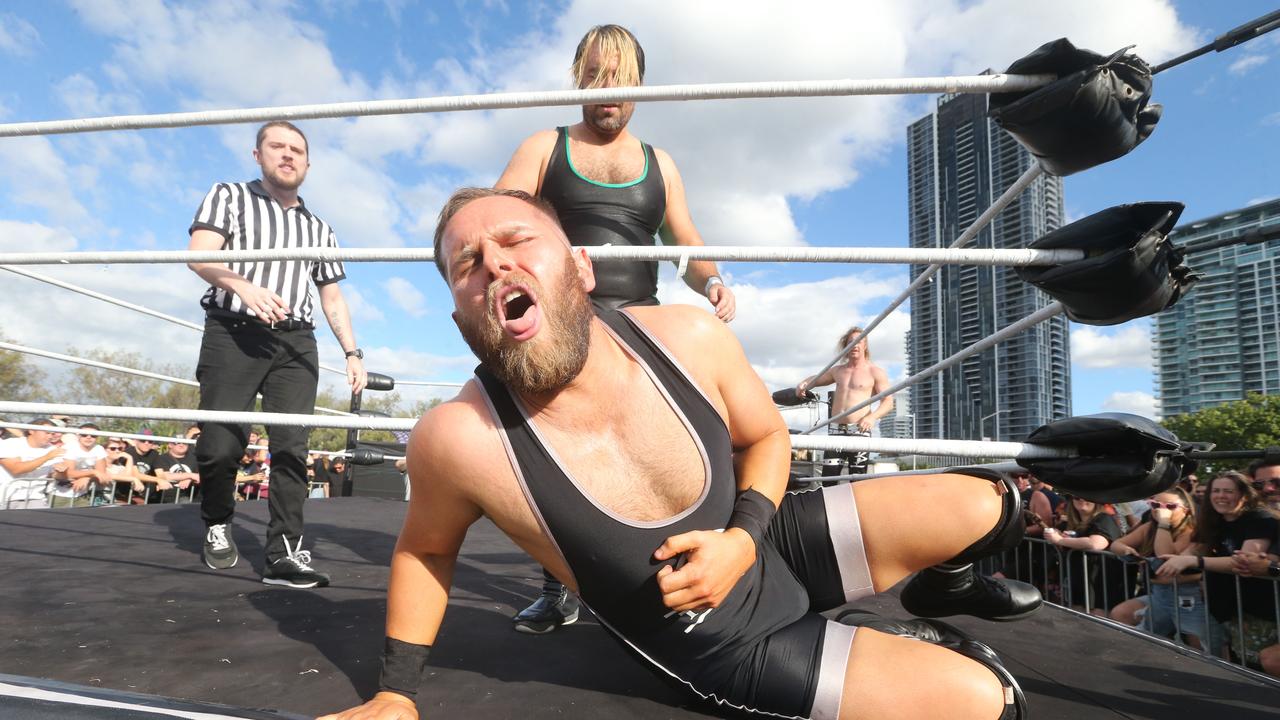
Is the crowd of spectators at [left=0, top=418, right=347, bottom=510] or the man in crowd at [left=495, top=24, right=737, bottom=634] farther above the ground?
the man in crowd at [left=495, top=24, right=737, bottom=634]

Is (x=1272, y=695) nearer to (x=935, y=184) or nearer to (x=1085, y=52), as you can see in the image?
(x=1085, y=52)

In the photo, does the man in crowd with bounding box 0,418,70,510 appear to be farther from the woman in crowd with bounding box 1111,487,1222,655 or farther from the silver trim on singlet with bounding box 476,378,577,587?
the woman in crowd with bounding box 1111,487,1222,655

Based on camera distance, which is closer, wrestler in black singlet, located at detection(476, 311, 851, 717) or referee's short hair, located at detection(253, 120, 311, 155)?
wrestler in black singlet, located at detection(476, 311, 851, 717)

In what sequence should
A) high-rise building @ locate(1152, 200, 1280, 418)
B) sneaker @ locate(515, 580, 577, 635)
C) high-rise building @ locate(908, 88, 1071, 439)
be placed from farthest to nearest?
high-rise building @ locate(908, 88, 1071, 439) → high-rise building @ locate(1152, 200, 1280, 418) → sneaker @ locate(515, 580, 577, 635)

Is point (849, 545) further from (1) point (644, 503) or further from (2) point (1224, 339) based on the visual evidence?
(2) point (1224, 339)

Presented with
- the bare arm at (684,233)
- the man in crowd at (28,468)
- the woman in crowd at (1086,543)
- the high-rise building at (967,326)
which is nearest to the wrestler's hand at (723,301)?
the bare arm at (684,233)

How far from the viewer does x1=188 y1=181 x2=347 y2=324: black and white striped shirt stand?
2.63m

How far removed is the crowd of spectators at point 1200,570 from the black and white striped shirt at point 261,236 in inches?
129

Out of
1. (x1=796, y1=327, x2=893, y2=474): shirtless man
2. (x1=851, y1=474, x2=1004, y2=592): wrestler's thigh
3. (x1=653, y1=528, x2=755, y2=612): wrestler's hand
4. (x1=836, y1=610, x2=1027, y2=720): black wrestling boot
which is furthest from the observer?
(x1=796, y1=327, x2=893, y2=474): shirtless man

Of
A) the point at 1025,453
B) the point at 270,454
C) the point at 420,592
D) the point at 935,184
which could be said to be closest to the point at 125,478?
the point at 270,454

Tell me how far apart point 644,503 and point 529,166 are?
138 centimetres

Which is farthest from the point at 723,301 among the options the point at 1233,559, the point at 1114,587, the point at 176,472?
the point at 176,472

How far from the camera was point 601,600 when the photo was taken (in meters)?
1.19

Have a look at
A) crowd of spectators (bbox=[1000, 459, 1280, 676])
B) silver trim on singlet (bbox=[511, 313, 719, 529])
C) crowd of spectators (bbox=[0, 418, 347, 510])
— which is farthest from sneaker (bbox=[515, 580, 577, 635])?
crowd of spectators (bbox=[0, 418, 347, 510])
